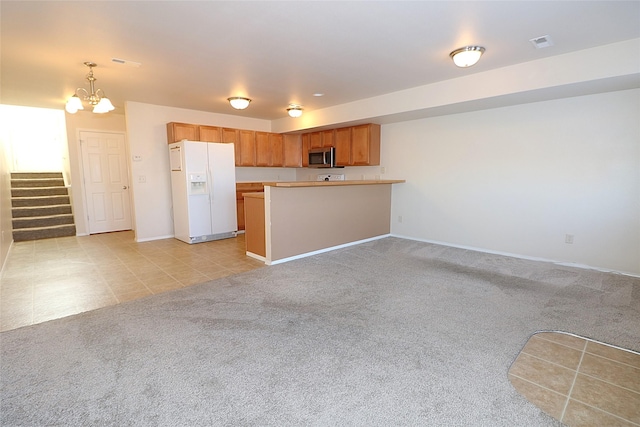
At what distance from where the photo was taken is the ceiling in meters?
2.32

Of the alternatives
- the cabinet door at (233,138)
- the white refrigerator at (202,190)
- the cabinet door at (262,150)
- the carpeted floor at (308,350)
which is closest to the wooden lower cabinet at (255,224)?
the carpeted floor at (308,350)

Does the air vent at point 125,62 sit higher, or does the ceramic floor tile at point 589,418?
the air vent at point 125,62

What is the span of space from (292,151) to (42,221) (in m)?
5.19

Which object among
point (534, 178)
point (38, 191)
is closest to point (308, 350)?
point (534, 178)

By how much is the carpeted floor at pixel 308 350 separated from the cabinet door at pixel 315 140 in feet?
12.9

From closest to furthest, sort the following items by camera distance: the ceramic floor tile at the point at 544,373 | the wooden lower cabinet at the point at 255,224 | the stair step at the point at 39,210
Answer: the ceramic floor tile at the point at 544,373, the wooden lower cabinet at the point at 255,224, the stair step at the point at 39,210

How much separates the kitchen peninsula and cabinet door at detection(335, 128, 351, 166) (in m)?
1.00

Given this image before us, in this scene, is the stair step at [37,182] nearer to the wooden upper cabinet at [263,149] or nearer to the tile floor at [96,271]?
the tile floor at [96,271]

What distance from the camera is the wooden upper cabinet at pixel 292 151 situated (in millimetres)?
7102

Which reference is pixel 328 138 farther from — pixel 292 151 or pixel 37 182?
pixel 37 182

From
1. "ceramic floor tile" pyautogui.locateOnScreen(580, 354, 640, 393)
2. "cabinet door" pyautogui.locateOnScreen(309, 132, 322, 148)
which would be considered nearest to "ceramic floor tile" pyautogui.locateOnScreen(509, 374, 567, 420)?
"ceramic floor tile" pyautogui.locateOnScreen(580, 354, 640, 393)

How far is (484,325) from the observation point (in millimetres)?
2453

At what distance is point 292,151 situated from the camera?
7.18 metres

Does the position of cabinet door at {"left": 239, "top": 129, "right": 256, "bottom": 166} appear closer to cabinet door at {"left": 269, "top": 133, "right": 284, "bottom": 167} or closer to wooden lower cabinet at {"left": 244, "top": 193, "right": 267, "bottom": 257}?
cabinet door at {"left": 269, "top": 133, "right": 284, "bottom": 167}
